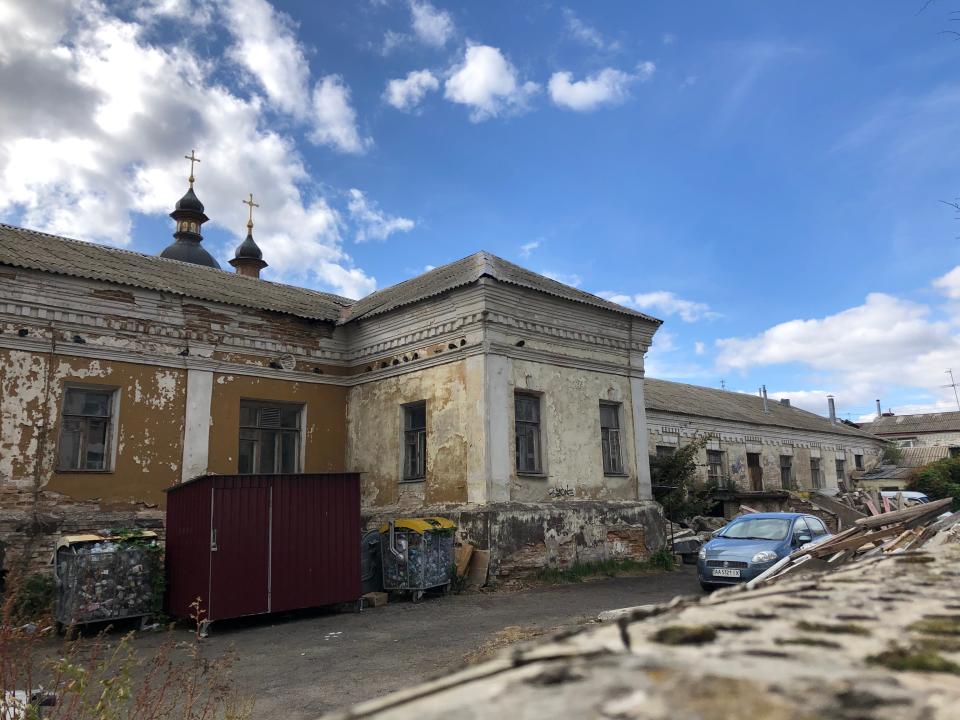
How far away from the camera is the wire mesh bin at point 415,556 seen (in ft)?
36.9

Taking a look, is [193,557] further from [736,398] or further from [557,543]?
[736,398]

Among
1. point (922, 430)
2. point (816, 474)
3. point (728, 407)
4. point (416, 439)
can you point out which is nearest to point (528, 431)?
point (416, 439)

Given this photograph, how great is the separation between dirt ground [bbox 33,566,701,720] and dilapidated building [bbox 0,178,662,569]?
153cm

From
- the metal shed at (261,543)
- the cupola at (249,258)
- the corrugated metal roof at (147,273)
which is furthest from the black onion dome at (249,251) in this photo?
the metal shed at (261,543)

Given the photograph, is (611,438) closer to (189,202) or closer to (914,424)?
(189,202)

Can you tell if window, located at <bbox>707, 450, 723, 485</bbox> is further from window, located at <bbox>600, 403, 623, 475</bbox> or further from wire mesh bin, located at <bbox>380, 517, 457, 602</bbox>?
wire mesh bin, located at <bbox>380, 517, 457, 602</bbox>

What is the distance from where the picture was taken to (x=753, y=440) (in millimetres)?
28094

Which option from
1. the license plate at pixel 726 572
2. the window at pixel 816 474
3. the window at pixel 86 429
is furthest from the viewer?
the window at pixel 816 474

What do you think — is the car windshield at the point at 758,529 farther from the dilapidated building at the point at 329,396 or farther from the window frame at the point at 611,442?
the window frame at the point at 611,442

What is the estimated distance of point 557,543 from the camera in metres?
12.9

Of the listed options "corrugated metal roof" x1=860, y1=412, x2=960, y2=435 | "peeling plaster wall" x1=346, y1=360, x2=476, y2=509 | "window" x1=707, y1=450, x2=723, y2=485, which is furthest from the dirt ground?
"corrugated metal roof" x1=860, y1=412, x2=960, y2=435

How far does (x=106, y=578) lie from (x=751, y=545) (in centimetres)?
983

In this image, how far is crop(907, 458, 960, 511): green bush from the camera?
29.4m

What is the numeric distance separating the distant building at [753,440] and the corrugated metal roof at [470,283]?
28.7 feet
